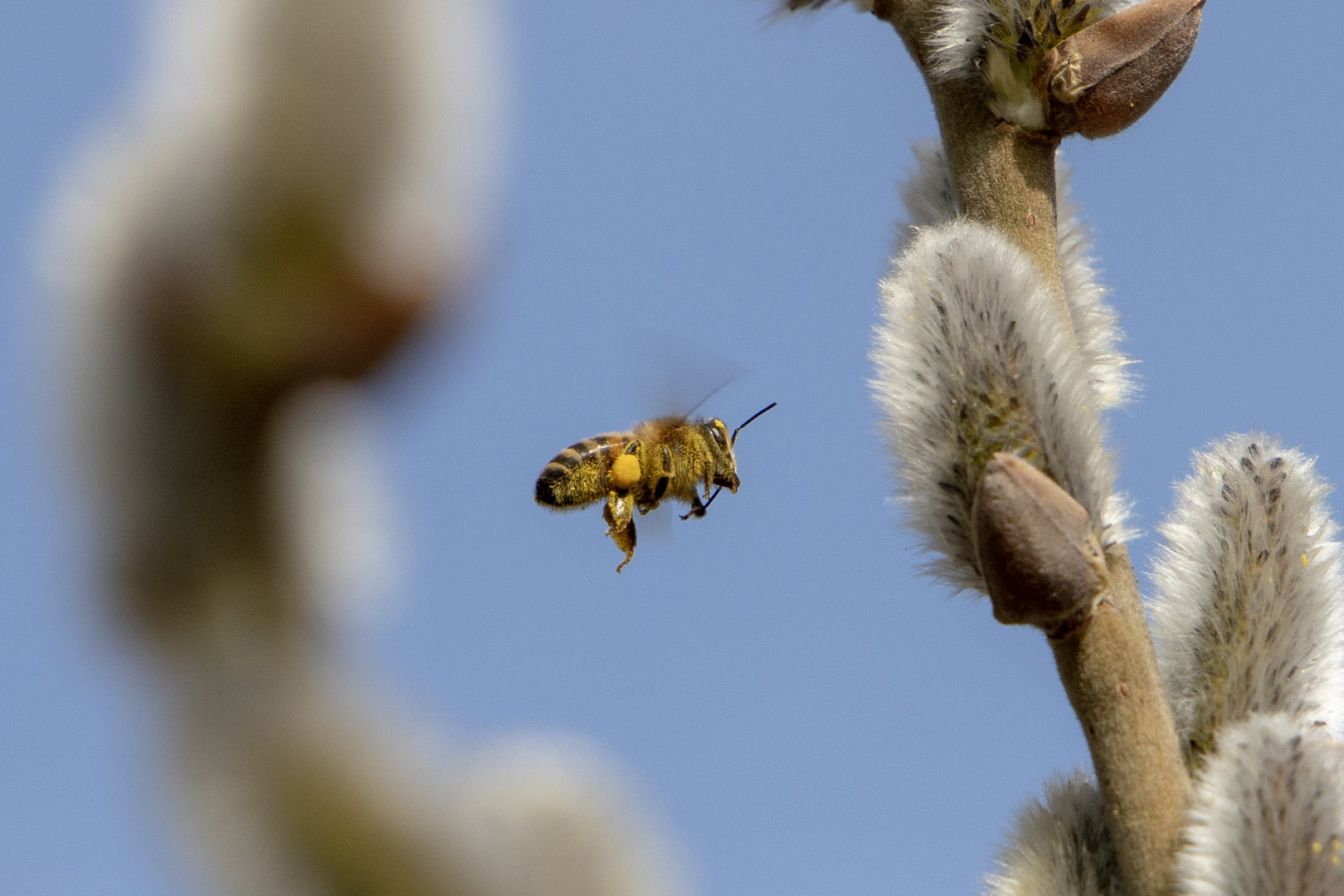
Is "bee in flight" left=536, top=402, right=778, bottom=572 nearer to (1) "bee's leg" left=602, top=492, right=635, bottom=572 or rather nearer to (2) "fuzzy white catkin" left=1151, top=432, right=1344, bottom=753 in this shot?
(1) "bee's leg" left=602, top=492, right=635, bottom=572

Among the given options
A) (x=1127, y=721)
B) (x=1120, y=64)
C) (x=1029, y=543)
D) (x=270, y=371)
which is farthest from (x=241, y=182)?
(x=1120, y=64)

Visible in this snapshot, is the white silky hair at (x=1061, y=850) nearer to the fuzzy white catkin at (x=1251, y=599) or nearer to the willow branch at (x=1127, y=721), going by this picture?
the willow branch at (x=1127, y=721)

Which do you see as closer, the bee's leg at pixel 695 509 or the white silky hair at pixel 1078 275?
the white silky hair at pixel 1078 275

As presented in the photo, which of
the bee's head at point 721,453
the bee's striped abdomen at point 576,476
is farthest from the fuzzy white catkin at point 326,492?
the bee's head at point 721,453

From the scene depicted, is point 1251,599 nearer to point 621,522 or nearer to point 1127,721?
point 1127,721

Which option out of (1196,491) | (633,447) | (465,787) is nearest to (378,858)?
(465,787)

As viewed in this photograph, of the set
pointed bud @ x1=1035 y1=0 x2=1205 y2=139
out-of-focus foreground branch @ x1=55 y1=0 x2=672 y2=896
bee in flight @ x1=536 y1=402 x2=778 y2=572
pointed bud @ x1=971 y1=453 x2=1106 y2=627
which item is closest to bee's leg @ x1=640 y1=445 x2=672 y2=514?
bee in flight @ x1=536 y1=402 x2=778 y2=572
